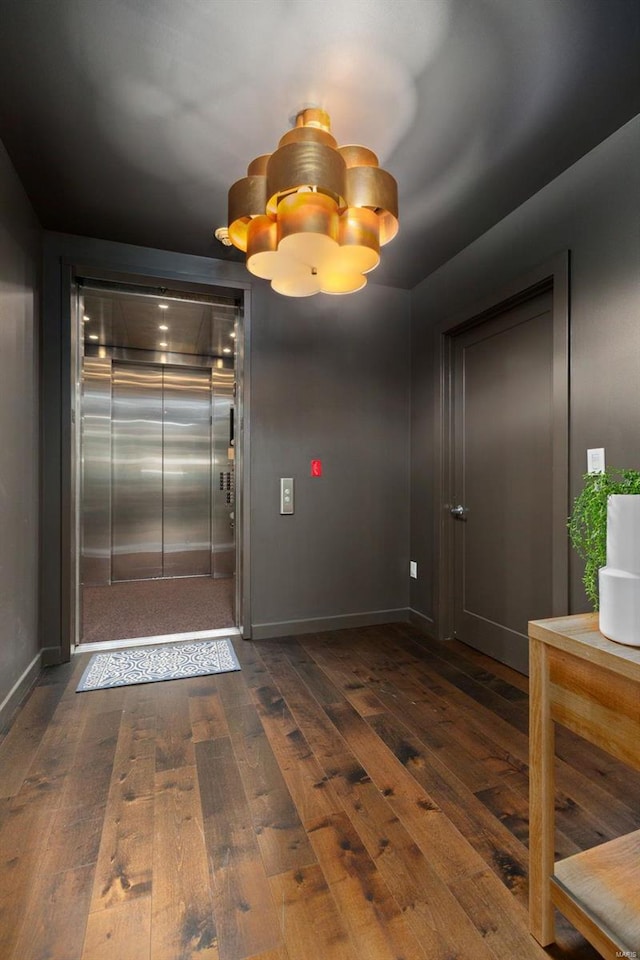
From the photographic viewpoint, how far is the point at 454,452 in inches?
131

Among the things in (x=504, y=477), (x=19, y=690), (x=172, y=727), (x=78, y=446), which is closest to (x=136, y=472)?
(x=78, y=446)

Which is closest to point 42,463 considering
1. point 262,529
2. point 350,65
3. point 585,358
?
point 262,529

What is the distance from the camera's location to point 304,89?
1807 millimetres

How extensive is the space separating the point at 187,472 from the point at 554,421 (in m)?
4.28

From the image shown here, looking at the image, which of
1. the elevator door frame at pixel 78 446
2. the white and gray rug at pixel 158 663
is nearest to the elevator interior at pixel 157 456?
the elevator door frame at pixel 78 446

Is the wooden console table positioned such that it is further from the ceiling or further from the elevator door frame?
the elevator door frame

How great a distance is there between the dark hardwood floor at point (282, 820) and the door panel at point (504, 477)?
53cm

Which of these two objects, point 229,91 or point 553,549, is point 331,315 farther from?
point 553,549

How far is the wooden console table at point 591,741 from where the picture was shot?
985 mm

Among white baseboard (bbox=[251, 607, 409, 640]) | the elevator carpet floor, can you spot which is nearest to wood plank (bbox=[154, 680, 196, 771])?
white baseboard (bbox=[251, 607, 409, 640])

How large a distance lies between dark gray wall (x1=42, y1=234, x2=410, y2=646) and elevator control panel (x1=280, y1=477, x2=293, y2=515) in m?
0.05

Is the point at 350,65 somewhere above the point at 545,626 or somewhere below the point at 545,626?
above

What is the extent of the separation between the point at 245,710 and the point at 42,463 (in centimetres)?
199

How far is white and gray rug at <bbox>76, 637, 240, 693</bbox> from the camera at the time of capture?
8.86 ft
